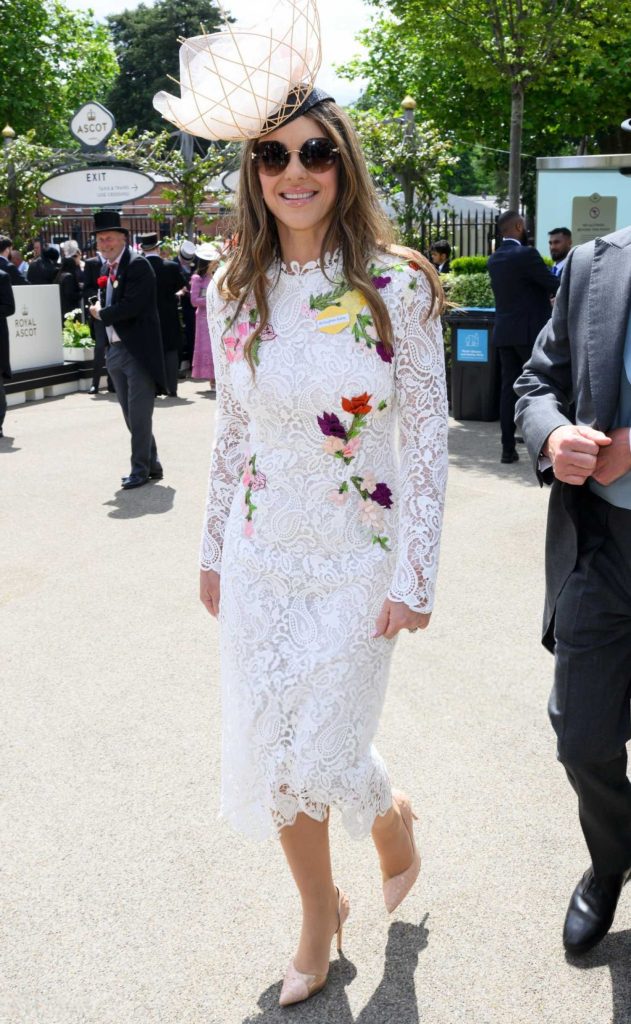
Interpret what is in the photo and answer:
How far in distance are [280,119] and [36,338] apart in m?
12.7

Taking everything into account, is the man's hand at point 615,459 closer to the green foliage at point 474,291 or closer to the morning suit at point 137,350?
the morning suit at point 137,350

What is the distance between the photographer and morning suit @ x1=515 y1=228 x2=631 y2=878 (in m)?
2.61

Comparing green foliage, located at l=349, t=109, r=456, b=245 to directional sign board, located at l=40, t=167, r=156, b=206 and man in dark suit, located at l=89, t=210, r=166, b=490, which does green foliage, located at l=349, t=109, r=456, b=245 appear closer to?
directional sign board, located at l=40, t=167, r=156, b=206

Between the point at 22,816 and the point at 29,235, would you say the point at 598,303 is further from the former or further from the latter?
the point at 29,235

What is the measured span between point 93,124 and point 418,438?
18.1 metres

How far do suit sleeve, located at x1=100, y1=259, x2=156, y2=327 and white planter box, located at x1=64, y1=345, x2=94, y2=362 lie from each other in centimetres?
661

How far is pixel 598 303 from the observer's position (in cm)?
263

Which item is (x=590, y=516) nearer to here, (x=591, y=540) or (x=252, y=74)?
(x=591, y=540)

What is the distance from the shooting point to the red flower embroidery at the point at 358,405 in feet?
8.61

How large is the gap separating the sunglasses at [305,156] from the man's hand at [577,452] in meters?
0.85

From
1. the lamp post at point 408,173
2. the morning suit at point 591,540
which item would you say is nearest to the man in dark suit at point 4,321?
the lamp post at point 408,173

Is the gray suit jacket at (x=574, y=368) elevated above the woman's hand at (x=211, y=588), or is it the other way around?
the gray suit jacket at (x=574, y=368)

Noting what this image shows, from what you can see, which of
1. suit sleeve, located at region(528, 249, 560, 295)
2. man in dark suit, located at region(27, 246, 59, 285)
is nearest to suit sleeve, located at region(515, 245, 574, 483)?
suit sleeve, located at region(528, 249, 560, 295)

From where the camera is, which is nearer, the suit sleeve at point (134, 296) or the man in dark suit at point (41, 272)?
the suit sleeve at point (134, 296)
